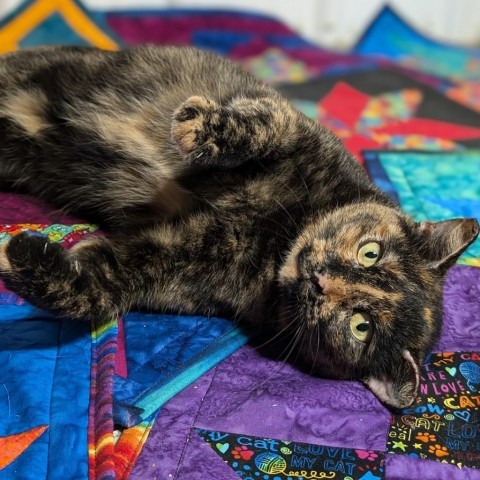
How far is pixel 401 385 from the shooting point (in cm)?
151

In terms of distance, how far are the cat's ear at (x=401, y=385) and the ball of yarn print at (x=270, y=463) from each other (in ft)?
1.07

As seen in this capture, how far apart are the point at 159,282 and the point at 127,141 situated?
46cm

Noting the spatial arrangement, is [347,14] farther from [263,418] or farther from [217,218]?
[263,418]

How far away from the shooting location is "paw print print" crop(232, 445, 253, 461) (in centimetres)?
139

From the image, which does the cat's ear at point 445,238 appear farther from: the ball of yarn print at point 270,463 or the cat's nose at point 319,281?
the ball of yarn print at point 270,463

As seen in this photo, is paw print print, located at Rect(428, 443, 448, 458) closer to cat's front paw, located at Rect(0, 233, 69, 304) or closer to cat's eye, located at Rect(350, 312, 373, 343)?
cat's eye, located at Rect(350, 312, 373, 343)

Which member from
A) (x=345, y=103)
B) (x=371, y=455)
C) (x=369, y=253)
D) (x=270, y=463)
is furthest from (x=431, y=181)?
(x=270, y=463)

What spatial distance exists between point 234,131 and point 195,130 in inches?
4.1

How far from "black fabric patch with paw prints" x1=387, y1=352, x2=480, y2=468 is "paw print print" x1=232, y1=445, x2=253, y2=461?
322 millimetres

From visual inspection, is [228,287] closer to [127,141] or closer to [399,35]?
[127,141]

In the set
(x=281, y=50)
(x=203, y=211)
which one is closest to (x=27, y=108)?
(x=203, y=211)

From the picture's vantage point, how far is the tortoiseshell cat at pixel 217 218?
1.55 m

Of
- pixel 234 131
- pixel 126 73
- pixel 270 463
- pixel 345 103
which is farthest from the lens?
Answer: pixel 345 103

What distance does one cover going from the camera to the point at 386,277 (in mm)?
1571
